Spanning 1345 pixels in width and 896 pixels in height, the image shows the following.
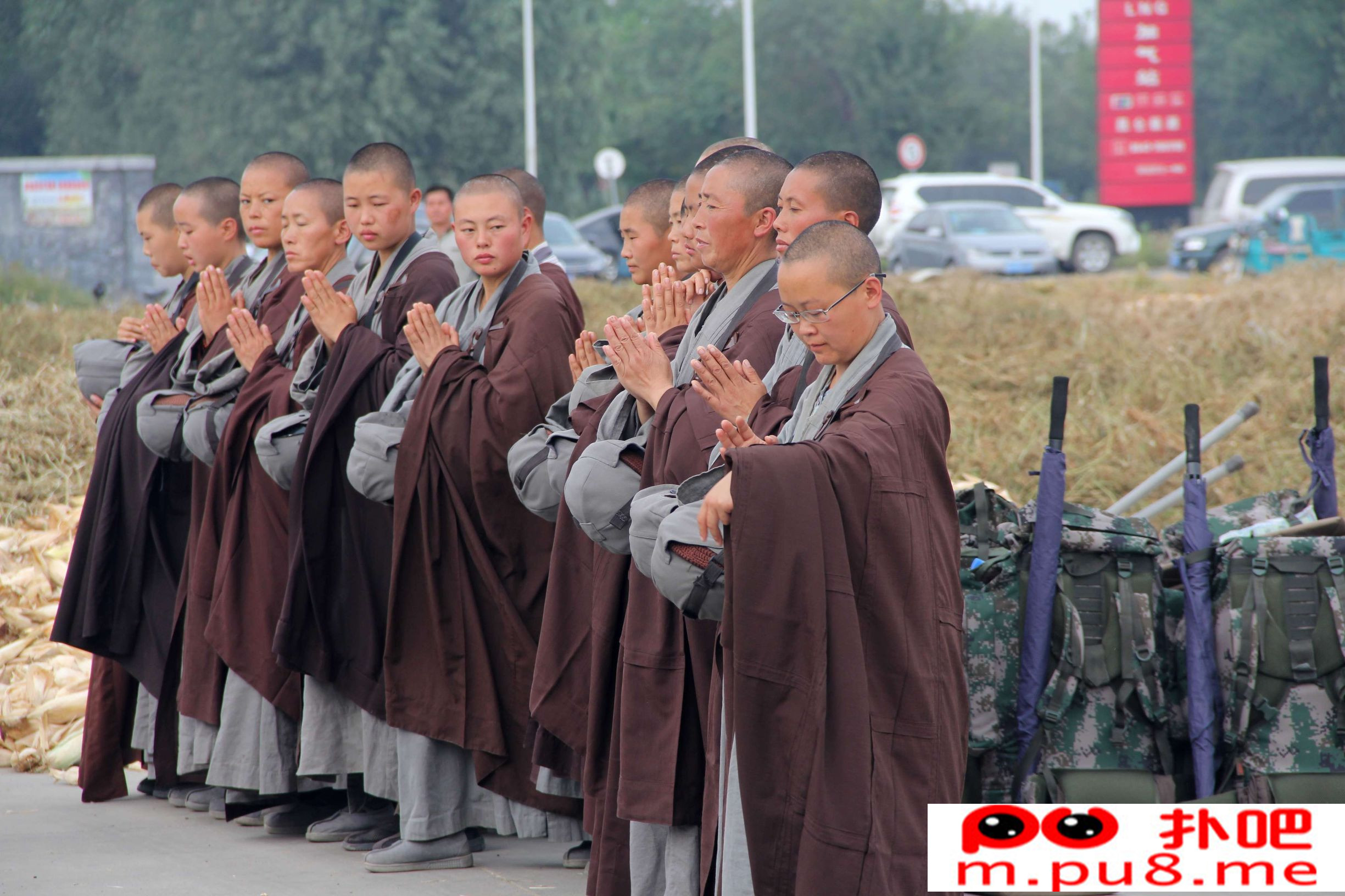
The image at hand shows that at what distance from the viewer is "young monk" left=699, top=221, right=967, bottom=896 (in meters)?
2.91

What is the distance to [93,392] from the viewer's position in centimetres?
588

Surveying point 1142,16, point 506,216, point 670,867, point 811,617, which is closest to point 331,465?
point 506,216

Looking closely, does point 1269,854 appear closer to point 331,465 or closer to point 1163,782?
point 1163,782

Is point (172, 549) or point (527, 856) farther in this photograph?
point (172, 549)

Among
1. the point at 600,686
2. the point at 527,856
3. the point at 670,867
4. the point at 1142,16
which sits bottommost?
the point at 527,856

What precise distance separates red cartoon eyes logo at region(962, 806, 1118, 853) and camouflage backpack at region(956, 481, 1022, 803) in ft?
0.78

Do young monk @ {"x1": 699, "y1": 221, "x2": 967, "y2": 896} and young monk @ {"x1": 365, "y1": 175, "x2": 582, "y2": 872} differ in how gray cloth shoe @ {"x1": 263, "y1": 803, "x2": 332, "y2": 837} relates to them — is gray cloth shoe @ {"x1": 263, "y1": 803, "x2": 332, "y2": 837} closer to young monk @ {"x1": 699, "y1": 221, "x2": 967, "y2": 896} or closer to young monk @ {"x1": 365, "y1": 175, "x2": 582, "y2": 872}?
young monk @ {"x1": 365, "y1": 175, "x2": 582, "y2": 872}

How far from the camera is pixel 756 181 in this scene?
3775mm

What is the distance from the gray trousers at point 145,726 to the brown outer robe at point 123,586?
35 millimetres

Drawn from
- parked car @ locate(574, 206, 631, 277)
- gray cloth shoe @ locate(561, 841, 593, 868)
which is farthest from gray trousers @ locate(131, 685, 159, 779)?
parked car @ locate(574, 206, 631, 277)

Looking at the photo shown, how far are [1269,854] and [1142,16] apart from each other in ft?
69.9

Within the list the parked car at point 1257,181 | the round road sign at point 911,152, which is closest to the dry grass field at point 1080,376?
the parked car at point 1257,181

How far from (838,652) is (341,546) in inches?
81.5

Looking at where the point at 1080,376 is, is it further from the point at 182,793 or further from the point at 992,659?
the point at 182,793
